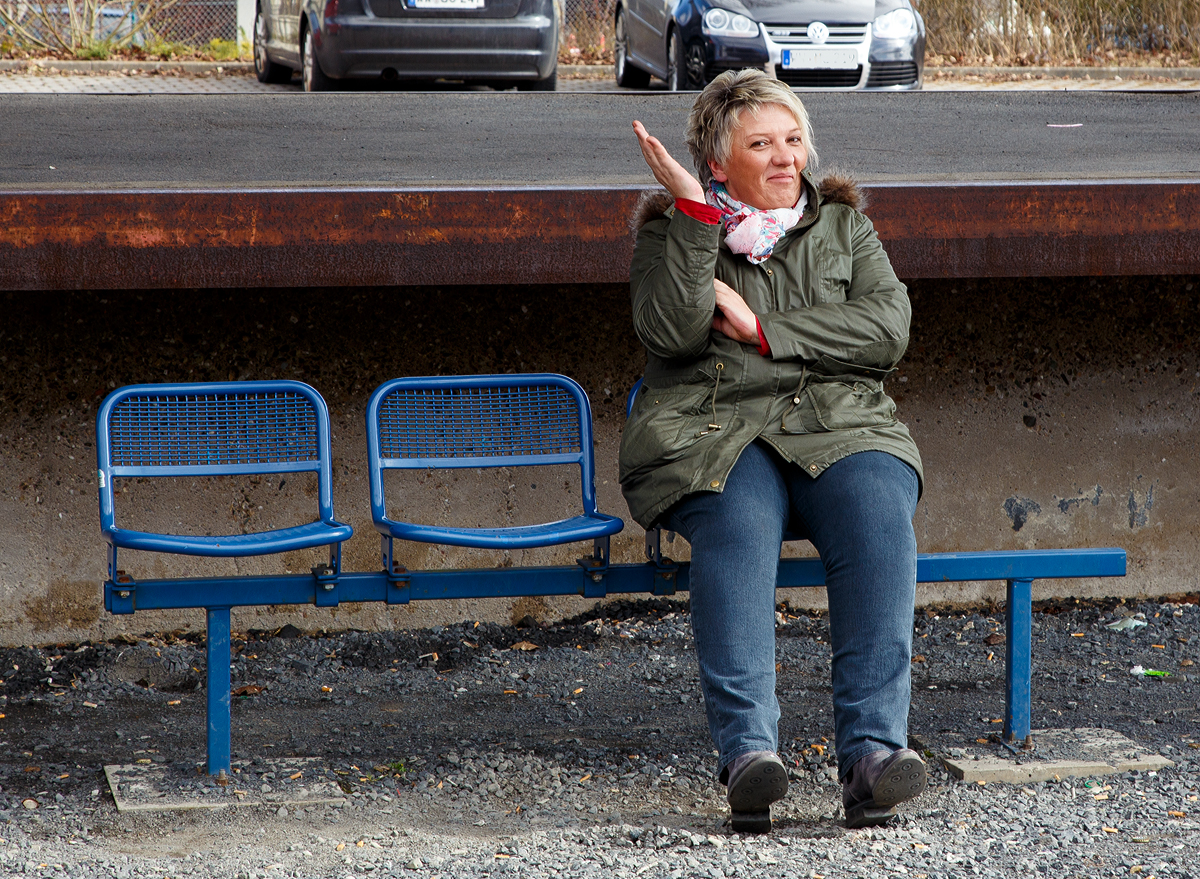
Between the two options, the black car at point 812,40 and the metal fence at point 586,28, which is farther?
the metal fence at point 586,28

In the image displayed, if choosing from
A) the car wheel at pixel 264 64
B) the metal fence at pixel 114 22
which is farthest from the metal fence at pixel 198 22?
the car wheel at pixel 264 64

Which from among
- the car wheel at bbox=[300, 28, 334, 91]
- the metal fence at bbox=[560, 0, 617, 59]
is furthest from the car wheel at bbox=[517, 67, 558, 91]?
the metal fence at bbox=[560, 0, 617, 59]

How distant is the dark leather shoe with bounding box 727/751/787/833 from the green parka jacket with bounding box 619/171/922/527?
0.59 metres

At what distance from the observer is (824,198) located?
11.0 ft

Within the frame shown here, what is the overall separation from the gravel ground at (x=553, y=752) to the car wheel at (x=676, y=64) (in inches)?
287

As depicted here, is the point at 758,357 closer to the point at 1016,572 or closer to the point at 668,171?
the point at 668,171

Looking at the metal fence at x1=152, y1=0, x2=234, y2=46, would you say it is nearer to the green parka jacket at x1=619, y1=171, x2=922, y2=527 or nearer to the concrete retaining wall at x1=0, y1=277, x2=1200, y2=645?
the concrete retaining wall at x1=0, y1=277, x2=1200, y2=645

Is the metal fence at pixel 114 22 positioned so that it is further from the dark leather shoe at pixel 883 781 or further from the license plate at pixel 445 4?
the dark leather shoe at pixel 883 781

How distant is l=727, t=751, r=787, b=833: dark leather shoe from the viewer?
2713 millimetres

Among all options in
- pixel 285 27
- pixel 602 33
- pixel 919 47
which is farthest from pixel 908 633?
pixel 602 33

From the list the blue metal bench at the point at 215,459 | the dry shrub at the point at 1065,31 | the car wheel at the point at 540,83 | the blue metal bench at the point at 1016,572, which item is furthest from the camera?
the dry shrub at the point at 1065,31

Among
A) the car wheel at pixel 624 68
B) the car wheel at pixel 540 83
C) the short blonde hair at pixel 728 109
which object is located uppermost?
the car wheel at pixel 624 68

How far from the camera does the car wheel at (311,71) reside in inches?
409

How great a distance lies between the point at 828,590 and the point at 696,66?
8529 millimetres
